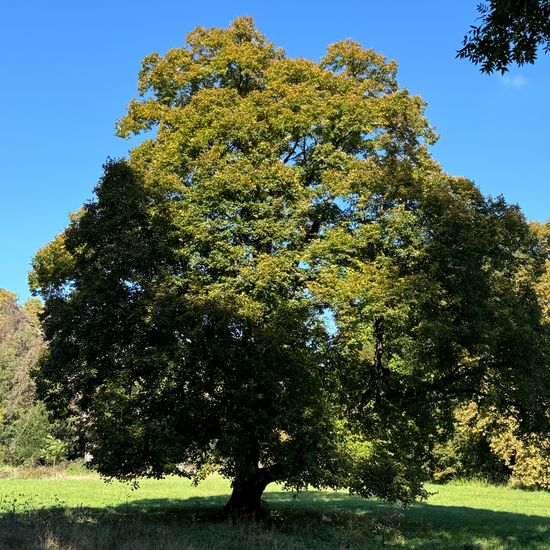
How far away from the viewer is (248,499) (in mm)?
17156

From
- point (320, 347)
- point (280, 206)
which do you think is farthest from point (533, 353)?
point (280, 206)

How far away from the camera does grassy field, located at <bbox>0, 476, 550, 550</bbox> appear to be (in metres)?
9.50

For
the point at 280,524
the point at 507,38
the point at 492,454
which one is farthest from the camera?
the point at 492,454

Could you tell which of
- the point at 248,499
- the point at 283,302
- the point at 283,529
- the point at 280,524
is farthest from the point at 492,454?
the point at 283,302

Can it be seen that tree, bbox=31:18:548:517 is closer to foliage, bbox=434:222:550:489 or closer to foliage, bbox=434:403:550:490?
foliage, bbox=434:222:550:489

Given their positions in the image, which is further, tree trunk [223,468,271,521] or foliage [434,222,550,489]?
foliage [434,222,550,489]

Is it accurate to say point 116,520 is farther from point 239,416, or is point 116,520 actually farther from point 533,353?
point 533,353

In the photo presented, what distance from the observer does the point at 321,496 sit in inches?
1164

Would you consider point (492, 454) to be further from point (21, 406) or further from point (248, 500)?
point (21, 406)

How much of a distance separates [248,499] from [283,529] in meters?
1.92

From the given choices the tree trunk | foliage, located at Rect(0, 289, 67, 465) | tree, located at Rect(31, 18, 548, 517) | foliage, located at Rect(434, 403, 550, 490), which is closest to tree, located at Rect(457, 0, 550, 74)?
tree, located at Rect(31, 18, 548, 517)

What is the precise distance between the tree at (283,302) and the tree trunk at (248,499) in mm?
82

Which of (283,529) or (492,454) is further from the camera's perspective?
(492,454)

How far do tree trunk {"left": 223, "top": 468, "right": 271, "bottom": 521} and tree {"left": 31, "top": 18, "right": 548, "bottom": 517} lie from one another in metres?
0.08
